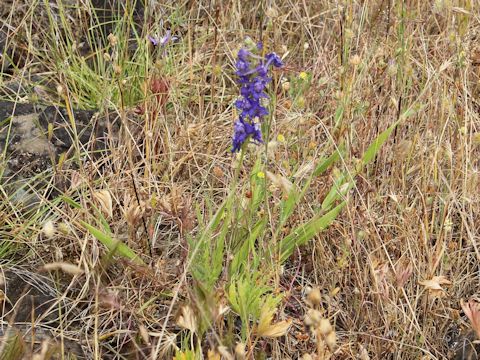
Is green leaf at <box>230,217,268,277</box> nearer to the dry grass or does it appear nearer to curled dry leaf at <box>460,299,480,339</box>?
the dry grass

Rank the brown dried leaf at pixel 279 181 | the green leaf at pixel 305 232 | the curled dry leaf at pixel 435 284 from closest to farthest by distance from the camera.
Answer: the brown dried leaf at pixel 279 181, the curled dry leaf at pixel 435 284, the green leaf at pixel 305 232

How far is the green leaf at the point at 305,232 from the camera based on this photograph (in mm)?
1882

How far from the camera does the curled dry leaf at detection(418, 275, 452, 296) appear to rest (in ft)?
5.82

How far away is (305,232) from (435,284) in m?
0.36

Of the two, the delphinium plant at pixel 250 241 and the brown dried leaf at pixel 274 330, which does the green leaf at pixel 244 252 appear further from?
the brown dried leaf at pixel 274 330

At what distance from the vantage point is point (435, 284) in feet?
5.82

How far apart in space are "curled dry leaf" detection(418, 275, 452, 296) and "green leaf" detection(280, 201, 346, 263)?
0.92 ft

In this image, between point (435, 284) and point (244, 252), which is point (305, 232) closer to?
point (244, 252)

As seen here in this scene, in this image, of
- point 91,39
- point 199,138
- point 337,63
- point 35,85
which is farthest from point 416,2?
point 35,85

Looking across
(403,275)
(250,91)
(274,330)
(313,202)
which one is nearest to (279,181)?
(250,91)

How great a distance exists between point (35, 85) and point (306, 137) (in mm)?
969

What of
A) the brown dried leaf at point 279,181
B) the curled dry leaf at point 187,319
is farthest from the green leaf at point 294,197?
the curled dry leaf at point 187,319

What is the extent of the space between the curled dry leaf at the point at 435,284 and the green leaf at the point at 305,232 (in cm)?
28

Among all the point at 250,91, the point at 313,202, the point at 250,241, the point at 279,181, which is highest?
the point at 250,91
